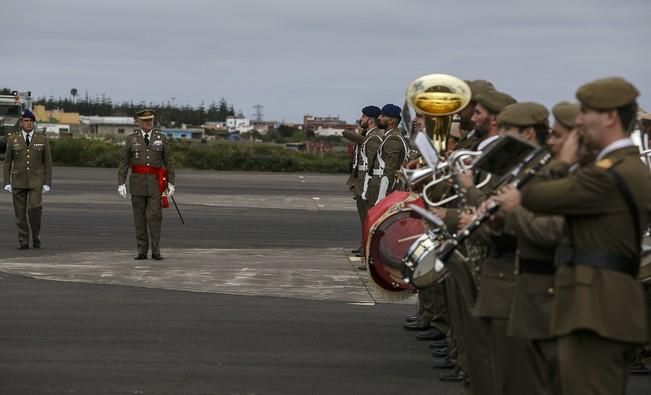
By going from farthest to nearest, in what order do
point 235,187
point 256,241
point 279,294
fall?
point 235,187, point 256,241, point 279,294

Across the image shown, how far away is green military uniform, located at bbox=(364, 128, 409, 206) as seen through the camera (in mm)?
17078

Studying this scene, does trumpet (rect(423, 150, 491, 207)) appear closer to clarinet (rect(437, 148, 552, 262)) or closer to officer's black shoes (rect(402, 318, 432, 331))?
clarinet (rect(437, 148, 552, 262))

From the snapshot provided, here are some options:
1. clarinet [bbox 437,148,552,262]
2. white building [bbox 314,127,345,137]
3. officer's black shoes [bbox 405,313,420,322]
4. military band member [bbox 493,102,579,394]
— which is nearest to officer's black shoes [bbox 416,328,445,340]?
officer's black shoes [bbox 405,313,420,322]

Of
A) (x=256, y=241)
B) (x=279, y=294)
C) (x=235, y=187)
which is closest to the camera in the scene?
(x=279, y=294)

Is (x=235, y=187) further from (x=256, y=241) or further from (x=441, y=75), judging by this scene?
(x=441, y=75)


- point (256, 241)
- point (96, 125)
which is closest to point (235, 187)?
point (256, 241)

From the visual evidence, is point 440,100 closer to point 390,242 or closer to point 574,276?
point 574,276

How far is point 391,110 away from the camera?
1666cm

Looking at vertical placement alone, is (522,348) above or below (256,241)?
above

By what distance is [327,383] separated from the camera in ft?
32.1

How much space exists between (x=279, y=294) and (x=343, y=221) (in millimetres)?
12649

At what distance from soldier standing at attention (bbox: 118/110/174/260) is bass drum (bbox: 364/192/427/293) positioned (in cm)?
769

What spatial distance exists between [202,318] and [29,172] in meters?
7.99

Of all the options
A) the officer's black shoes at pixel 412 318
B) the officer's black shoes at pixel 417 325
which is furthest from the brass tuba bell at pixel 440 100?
the officer's black shoes at pixel 412 318
